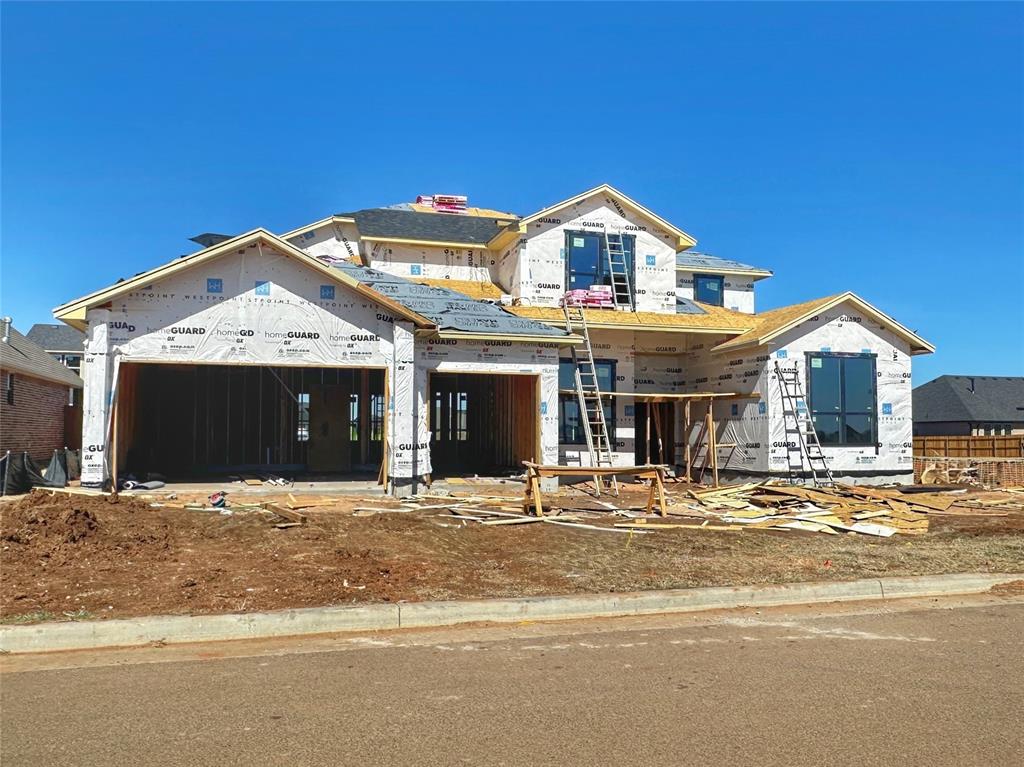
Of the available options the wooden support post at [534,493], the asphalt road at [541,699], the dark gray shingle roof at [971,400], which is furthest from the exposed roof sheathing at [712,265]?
the dark gray shingle roof at [971,400]

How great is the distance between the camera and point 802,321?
20906 millimetres

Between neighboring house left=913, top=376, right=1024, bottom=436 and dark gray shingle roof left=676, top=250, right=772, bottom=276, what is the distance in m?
27.4

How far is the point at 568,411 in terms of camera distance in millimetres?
21500

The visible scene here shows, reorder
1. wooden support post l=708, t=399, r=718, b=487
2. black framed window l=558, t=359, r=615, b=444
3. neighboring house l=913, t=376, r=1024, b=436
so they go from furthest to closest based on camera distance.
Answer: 1. neighboring house l=913, t=376, r=1024, b=436
2. black framed window l=558, t=359, r=615, b=444
3. wooden support post l=708, t=399, r=718, b=487

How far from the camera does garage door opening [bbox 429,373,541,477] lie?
2156 cm

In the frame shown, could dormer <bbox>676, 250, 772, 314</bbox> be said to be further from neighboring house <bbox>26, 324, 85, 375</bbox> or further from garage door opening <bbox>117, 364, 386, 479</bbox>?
neighboring house <bbox>26, 324, 85, 375</bbox>

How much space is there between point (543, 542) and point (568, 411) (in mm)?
10765

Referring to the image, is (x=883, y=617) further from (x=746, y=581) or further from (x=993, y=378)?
(x=993, y=378)

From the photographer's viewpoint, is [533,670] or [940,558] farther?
[940,558]

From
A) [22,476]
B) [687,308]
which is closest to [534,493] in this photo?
[22,476]

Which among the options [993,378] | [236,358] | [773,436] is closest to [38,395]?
[236,358]

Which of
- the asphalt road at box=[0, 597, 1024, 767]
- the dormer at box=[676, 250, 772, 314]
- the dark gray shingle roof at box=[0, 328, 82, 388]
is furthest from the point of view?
the dormer at box=[676, 250, 772, 314]

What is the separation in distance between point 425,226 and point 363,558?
18.6 m

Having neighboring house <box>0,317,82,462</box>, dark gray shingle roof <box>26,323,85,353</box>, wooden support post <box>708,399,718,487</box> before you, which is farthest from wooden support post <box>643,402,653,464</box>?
dark gray shingle roof <box>26,323,85,353</box>
